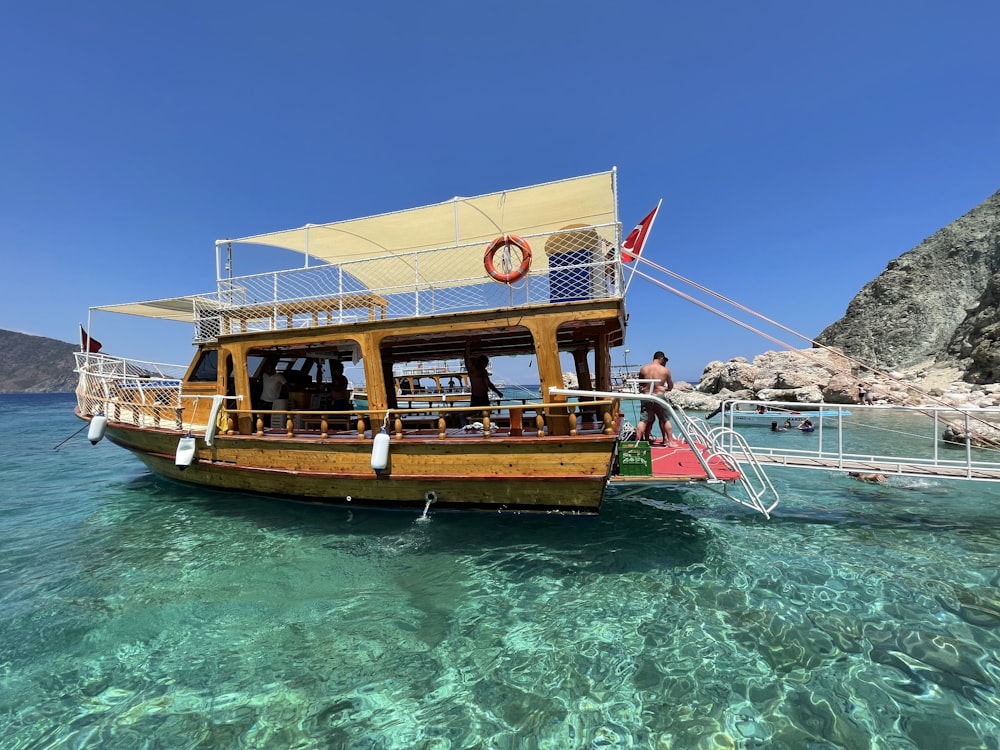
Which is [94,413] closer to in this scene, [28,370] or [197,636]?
[197,636]

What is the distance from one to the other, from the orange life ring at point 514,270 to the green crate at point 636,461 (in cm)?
311

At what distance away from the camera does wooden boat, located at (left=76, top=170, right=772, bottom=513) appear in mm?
6652

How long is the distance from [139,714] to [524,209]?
8.08 m

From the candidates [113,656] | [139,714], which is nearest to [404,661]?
[139,714]

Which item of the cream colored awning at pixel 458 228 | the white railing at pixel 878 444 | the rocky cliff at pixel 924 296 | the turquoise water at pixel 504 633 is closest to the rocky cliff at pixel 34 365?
the cream colored awning at pixel 458 228

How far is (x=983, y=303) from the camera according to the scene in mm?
34875

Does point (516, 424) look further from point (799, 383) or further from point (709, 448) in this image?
point (799, 383)

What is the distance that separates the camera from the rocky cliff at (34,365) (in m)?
139

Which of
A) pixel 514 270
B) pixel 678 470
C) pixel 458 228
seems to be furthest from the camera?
pixel 458 228

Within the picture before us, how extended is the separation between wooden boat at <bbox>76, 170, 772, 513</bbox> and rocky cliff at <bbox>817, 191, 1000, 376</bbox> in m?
59.8

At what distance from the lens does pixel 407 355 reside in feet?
37.7

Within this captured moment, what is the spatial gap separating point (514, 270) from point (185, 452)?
6.95 meters

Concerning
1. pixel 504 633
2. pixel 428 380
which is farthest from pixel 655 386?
pixel 428 380

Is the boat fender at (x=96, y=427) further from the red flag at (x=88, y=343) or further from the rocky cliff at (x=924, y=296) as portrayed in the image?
the rocky cliff at (x=924, y=296)
